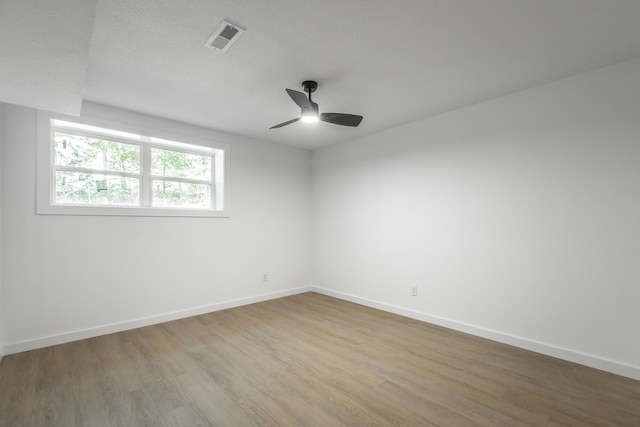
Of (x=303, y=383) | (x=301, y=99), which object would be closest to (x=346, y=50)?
(x=301, y=99)

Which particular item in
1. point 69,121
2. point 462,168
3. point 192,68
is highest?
point 192,68

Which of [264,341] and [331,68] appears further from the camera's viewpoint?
[264,341]

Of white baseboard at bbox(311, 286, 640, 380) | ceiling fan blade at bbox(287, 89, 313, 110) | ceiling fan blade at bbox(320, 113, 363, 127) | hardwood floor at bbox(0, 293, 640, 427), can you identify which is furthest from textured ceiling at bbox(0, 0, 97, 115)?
white baseboard at bbox(311, 286, 640, 380)

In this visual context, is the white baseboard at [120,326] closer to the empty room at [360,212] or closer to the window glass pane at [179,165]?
the empty room at [360,212]

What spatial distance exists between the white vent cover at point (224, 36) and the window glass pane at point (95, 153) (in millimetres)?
2195

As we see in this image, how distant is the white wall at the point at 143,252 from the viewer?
2908 mm

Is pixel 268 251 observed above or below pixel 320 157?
below

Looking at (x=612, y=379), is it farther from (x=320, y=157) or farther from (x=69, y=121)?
(x=69, y=121)

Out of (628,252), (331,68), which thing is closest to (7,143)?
(331,68)

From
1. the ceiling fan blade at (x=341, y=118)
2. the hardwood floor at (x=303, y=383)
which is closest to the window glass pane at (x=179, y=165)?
the hardwood floor at (x=303, y=383)

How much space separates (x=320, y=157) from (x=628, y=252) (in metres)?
4.18

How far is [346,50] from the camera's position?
7.63ft

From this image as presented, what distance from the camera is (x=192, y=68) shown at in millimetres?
2588

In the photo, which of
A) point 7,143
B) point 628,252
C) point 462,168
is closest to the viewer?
point 628,252
